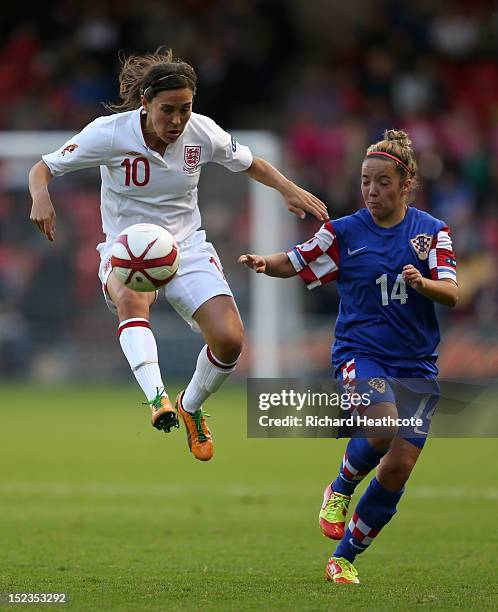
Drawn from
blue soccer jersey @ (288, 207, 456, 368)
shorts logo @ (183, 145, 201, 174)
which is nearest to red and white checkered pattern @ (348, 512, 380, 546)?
blue soccer jersey @ (288, 207, 456, 368)

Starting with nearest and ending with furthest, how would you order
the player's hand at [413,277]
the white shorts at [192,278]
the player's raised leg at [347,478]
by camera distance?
the player's hand at [413,277]
the player's raised leg at [347,478]
the white shorts at [192,278]

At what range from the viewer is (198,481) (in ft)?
40.1

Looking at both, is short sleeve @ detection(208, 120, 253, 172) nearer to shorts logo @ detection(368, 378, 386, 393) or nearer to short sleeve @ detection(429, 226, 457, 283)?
short sleeve @ detection(429, 226, 457, 283)

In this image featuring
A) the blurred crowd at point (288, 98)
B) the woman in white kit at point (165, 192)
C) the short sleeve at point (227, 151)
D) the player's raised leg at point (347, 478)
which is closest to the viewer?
the player's raised leg at point (347, 478)

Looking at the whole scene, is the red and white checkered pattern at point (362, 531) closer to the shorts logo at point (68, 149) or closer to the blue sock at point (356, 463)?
the blue sock at point (356, 463)

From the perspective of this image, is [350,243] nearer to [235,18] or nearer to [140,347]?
[140,347]

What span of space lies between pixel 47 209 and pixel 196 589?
2.25 metres

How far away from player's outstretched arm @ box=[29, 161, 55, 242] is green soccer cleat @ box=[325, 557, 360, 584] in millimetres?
2421

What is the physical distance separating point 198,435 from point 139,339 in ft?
2.49

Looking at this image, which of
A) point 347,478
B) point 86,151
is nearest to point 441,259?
point 347,478

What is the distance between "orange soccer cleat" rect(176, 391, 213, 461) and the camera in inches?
311

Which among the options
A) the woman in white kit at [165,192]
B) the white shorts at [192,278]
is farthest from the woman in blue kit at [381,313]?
the white shorts at [192,278]

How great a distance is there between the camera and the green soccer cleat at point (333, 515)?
7129 mm

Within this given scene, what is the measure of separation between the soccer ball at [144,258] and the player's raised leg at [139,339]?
290 mm
